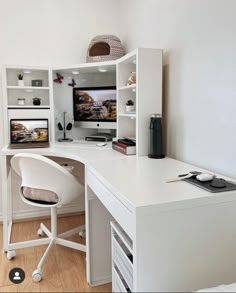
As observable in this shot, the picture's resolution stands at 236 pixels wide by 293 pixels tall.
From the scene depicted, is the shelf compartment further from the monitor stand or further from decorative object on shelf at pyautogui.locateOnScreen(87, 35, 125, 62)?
the monitor stand

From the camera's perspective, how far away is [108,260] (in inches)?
73.1

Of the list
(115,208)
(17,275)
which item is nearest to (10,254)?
(17,275)

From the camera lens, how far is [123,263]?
1.29 m

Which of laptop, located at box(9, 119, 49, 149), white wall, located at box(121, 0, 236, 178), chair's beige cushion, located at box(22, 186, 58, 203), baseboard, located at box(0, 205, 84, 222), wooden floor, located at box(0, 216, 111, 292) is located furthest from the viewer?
baseboard, located at box(0, 205, 84, 222)

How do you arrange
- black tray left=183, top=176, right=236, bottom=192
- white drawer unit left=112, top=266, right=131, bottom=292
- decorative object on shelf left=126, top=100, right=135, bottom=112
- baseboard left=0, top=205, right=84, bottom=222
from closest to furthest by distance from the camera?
black tray left=183, top=176, right=236, bottom=192
white drawer unit left=112, top=266, right=131, bottom=292
decorative object on shelf left=126, top=100, right=135, bottom=112
baseboard left=0, top=205, right=84, bottom=222

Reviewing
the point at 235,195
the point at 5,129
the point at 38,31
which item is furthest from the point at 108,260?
the point at 38,31

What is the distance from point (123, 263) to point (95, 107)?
1.75 m

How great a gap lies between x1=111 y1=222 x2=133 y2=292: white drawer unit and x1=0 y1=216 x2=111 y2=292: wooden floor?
44 cm

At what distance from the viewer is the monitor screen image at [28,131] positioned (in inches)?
101

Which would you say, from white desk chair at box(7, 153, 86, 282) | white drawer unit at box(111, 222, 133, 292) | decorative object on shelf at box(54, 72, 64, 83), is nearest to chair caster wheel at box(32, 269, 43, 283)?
white desk chair at box(7, 153, 86, 282)

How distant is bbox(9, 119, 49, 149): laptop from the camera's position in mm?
2561

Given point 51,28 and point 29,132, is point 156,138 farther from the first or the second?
point 51,28

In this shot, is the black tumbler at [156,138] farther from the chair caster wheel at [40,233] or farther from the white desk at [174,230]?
the chair caster wheel at [40,233]

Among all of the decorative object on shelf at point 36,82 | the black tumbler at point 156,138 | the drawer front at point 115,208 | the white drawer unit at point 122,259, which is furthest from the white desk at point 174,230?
the decorative object on shelf at point 36,82
